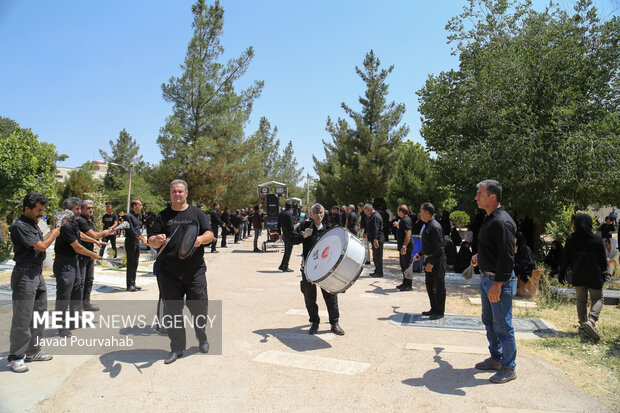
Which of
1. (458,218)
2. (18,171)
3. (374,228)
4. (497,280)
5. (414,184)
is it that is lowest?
(497,280)

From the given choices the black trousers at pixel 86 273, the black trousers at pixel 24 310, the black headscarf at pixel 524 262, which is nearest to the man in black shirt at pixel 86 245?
the black trousers at pixel 86 273

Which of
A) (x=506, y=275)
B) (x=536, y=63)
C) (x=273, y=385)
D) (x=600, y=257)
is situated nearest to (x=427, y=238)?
(x=600, y=257)

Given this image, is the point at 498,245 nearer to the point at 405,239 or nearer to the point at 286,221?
the point at 405,239

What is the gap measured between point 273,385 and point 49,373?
2.35 meters

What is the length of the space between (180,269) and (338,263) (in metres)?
1.82

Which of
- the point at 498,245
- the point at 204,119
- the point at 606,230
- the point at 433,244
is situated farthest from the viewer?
the point at 204,119

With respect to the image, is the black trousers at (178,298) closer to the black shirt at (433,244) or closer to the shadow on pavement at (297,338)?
the shadow on pavement at (297,338)

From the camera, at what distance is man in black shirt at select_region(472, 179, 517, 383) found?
427 cm

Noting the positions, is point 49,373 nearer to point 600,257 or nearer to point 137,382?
point 137,382

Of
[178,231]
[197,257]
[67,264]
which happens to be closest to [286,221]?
[67,264]

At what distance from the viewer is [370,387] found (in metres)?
4.16

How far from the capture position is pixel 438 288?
6.84 m

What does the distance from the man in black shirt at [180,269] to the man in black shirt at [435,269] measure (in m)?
3.70

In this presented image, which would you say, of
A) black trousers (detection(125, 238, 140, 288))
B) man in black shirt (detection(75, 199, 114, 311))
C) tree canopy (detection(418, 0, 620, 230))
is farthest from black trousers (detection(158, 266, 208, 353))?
A: tree canopy (detection(418, 0, 620, 230))
